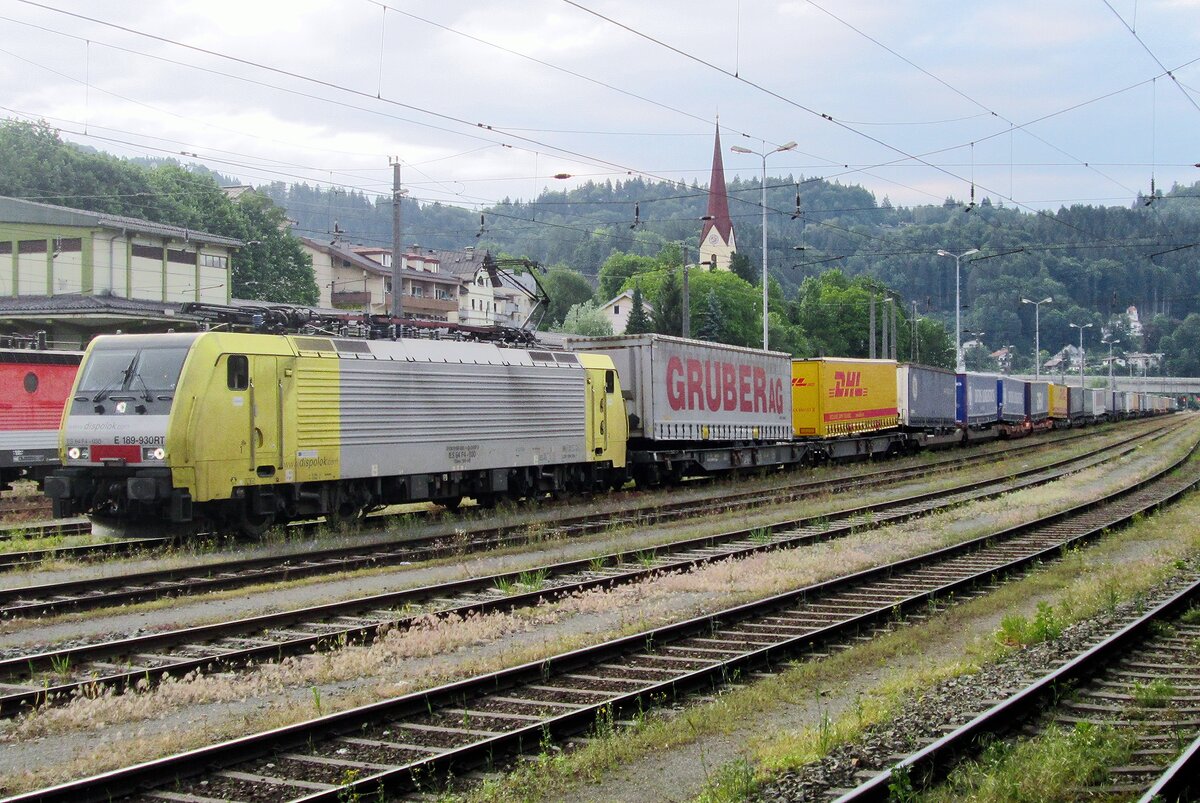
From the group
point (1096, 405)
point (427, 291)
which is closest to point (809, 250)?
point (1096, 405)

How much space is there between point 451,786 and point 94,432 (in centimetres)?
1172

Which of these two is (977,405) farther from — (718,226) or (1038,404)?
(718,226)

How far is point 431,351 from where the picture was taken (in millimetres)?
19906

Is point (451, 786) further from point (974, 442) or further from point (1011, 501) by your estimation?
point (974, 442)

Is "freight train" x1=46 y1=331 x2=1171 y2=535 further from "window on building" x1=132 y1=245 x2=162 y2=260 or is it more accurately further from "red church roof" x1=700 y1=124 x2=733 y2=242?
"red church roof" x1=700 y1=124 x2=733 y2=242

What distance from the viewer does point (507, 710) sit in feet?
26.7

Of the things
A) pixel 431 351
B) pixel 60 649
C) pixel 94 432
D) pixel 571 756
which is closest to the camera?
pixel 571 756

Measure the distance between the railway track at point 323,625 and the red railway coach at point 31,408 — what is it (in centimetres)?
1473

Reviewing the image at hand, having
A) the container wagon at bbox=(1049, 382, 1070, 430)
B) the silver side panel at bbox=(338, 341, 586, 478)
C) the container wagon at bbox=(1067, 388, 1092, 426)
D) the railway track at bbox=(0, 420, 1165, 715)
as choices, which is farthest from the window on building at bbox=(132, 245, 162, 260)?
the container wagon at bbox=(1067, 388, 1092, 426)

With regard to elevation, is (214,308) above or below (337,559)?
above

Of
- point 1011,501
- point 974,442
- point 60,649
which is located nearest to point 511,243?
point 974,442

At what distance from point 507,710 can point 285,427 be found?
32.3 feet

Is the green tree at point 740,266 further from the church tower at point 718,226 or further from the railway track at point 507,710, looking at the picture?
the railway track at point 507,710

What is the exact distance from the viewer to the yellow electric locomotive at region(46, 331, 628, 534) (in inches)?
621
